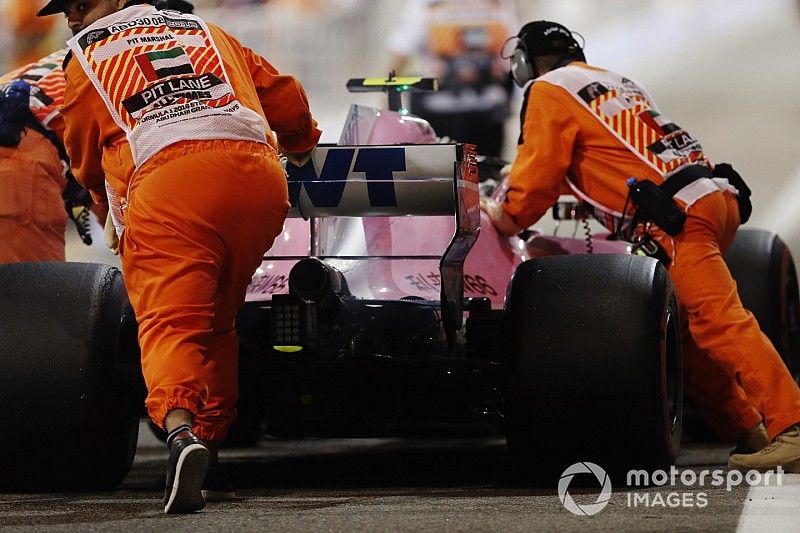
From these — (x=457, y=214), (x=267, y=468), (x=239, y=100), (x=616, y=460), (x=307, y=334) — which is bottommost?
(x=267, y=468)

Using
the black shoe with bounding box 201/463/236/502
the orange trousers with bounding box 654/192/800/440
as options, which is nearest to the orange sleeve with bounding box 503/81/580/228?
the orange trousers with bounding box 654/192/800/440

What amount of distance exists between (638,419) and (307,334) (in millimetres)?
976

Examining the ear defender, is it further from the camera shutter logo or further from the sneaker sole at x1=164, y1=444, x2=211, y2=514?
the sneaker sole at x1=164, y1=444, x2=211, y2=514

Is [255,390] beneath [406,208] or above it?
beneath

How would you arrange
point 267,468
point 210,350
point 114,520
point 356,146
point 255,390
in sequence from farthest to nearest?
point 267,468
point 255,390
point 356,146
point 210,350
point 114,520

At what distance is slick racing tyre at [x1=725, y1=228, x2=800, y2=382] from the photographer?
22.0 ft

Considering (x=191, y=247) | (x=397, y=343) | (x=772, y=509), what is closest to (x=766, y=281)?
(x=397, y=343)

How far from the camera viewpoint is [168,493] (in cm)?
420

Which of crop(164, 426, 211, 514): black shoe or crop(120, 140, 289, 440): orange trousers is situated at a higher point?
crop(120, 140, 289, 440): orange trousers

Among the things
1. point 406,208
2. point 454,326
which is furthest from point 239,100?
point 454,326

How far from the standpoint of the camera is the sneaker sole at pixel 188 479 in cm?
414

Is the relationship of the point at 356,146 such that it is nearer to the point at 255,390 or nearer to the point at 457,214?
the point at 457,214

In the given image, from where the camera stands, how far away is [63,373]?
4.75m

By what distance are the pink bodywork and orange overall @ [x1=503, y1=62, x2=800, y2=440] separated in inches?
9.1
